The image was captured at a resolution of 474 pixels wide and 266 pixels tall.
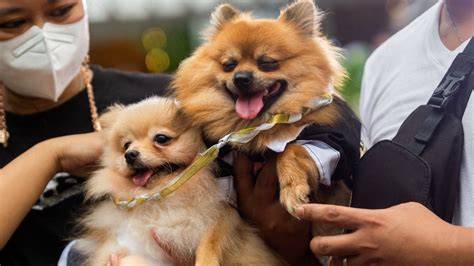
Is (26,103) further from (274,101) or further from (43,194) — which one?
(274,101)

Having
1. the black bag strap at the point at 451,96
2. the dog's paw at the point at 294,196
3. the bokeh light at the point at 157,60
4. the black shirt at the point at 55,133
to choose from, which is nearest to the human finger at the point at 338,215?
the dog's paw at the point at 294,196

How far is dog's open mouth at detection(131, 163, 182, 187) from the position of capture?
6.42ft

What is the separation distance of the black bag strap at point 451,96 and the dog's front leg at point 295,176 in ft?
0.99

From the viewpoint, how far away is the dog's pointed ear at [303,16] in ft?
6.39

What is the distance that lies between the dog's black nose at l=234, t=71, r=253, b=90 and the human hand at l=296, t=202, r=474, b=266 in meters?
0.49

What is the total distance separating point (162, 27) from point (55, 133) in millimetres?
4878

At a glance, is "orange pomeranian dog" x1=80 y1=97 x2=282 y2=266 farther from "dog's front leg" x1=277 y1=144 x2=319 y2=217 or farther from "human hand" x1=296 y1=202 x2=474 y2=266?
"human hand" x1=296 y1=202 x2=474 y2=266

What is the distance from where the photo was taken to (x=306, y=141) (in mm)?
1756

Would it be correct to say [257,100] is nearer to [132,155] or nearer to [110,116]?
[132,155]

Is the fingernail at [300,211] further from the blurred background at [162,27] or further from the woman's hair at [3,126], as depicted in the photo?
the blurred background at [162,27]

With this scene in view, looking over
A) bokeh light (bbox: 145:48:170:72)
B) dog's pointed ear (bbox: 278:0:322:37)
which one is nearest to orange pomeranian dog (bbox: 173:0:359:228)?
dog's pointed ear (bbox: 278:0:322:37)

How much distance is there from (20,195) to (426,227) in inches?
54.5

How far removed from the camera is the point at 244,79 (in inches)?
69.6

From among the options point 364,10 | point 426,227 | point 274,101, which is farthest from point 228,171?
point 364,10
